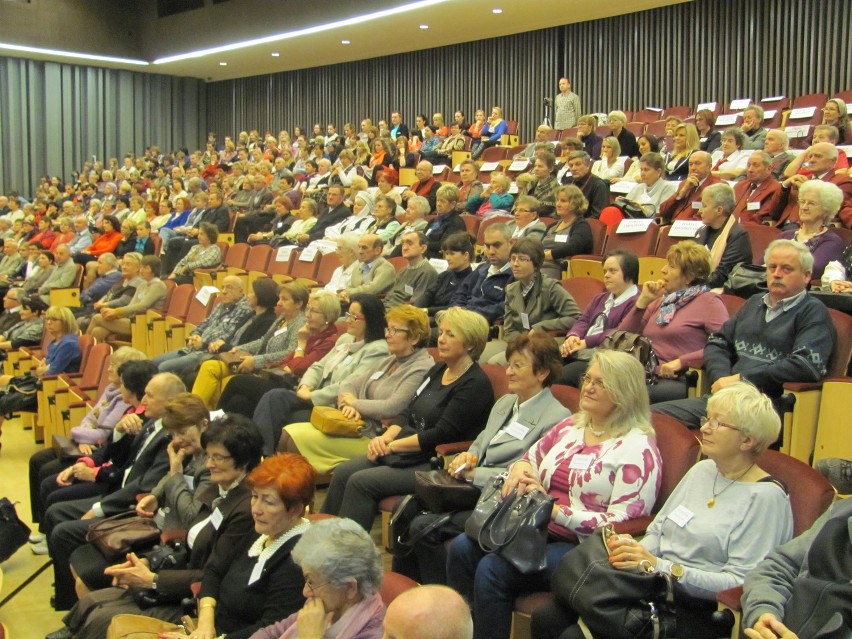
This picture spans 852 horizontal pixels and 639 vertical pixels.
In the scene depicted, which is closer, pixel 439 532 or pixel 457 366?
pixel 439 532

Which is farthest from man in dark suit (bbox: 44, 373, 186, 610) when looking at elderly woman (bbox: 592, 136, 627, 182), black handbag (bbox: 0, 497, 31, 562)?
elderly woman (bbox: 592, 136, 627, 182)

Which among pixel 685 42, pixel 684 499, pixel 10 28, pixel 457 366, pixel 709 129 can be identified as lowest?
pixel 684 499

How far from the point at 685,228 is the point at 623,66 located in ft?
24.2

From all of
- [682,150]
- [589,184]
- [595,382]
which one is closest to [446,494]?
[595,382]

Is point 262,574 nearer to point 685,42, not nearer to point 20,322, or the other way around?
point 20,322

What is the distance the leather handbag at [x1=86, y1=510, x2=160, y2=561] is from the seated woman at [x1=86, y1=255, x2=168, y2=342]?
388 cm

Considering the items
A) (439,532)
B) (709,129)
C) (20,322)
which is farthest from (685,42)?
(439,532)

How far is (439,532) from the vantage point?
2844 mm

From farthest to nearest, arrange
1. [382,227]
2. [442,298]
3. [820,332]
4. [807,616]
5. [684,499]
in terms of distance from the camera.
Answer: [382,227]
[442,298]
[820,332]
[684,499]
[807,616]

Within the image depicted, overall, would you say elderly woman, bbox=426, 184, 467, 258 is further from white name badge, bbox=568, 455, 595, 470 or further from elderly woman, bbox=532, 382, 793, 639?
elderly woman, bbox=532, 382, 793, 639

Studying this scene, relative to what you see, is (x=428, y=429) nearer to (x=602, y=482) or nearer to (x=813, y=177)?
(x=602, y=482)

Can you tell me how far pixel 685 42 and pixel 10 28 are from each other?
10478 millimetres

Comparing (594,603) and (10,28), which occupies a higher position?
(10,28)

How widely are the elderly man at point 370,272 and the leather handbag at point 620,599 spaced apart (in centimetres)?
353
